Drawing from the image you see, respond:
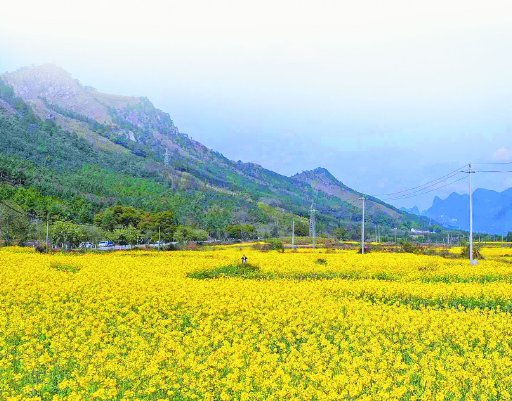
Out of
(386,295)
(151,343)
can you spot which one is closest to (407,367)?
(151,343)

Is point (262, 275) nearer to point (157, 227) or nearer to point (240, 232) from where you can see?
point (157, 227)

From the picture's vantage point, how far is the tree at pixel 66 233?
65.1 m

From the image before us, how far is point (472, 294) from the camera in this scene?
22.0 meters

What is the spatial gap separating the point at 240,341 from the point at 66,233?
2264 inches

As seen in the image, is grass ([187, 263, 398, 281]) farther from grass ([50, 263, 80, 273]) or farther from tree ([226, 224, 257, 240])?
tree ([226, 224, 257, 240])

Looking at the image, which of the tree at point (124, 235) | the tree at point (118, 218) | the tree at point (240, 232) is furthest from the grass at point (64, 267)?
the tree at point (240, 232)

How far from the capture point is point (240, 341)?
12906mm

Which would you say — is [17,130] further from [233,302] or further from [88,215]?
[233,302]

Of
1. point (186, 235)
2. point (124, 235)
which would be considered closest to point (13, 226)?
point (124, 235)

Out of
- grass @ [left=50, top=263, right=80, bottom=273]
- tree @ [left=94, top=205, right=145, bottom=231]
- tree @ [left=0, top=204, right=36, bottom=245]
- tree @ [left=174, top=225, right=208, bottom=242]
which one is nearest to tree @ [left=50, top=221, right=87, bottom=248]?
tree @ [left=0, top=204, right=36, bottom=245]

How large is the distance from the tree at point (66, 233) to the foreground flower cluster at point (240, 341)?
42.0m

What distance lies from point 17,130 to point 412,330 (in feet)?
615

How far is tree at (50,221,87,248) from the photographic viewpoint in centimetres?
6506

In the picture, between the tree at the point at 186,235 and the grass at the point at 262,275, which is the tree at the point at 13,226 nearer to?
the tree at the point at 186,235
